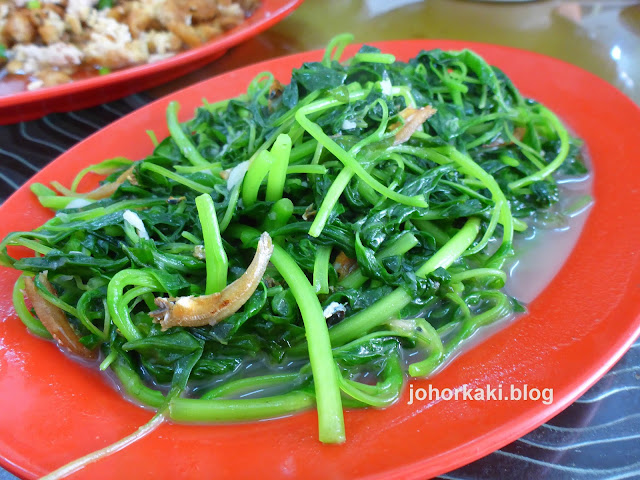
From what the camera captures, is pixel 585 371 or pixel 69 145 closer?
pixel 585 371

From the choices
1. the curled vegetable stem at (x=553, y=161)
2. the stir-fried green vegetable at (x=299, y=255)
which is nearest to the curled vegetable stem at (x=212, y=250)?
the stir-fried green vegetable at (x=299, y=255)

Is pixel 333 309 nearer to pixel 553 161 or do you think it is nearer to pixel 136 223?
pixel 136 223

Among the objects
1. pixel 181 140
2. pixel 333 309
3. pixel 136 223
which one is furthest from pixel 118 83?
pixel 333 309

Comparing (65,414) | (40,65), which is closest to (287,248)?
(65,414)

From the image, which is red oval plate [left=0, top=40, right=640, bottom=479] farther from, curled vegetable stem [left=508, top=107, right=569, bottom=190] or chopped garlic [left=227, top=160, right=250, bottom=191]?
chopped garlic [left=227, top=160, right=250, bottom=191]

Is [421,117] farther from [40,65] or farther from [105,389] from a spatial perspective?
[40,65]

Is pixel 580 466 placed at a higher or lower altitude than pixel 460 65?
lower

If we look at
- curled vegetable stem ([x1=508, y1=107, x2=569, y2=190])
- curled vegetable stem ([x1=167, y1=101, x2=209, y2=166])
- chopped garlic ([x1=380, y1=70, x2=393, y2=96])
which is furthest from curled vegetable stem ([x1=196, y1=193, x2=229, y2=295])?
curled vegetable stem ([x1=508, y1=107, x2=569, y2=190])

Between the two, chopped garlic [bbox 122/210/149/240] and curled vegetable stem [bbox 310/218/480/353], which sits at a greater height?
chopped garlic [bbox 122/210/149/240]
